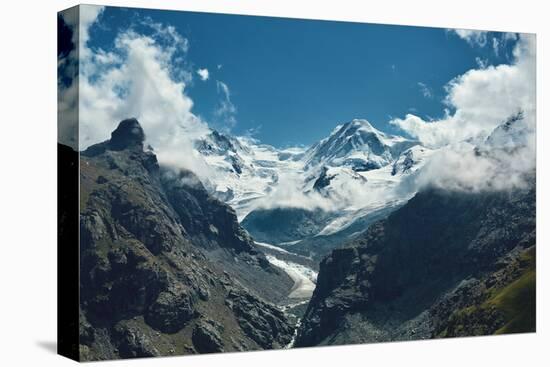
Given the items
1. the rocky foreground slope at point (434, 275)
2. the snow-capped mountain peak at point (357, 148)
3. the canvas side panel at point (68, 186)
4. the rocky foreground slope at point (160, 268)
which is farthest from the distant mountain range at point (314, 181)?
the canvas side panel at point (68, 186)

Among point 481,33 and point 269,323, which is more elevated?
point 481,33

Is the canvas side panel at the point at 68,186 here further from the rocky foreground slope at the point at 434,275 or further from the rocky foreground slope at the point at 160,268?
the rocky foreground slope at the point at 434,275

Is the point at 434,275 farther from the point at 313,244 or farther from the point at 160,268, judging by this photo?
the point at 160,268

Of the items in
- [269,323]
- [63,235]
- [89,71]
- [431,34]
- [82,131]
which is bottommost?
[269,323]

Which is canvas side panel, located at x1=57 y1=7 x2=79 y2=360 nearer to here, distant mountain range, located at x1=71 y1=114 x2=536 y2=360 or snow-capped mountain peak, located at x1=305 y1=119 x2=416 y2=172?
distant mountain range, located at x1=71 y1=114 x2=536 y2=360

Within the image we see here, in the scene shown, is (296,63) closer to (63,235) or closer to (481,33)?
(481,33)

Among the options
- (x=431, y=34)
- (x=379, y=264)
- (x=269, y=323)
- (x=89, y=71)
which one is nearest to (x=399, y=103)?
(x=431, y=34)

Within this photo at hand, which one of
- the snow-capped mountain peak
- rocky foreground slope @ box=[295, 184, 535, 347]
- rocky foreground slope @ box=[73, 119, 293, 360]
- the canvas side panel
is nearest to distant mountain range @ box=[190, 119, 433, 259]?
the snow-capped mountain peak
